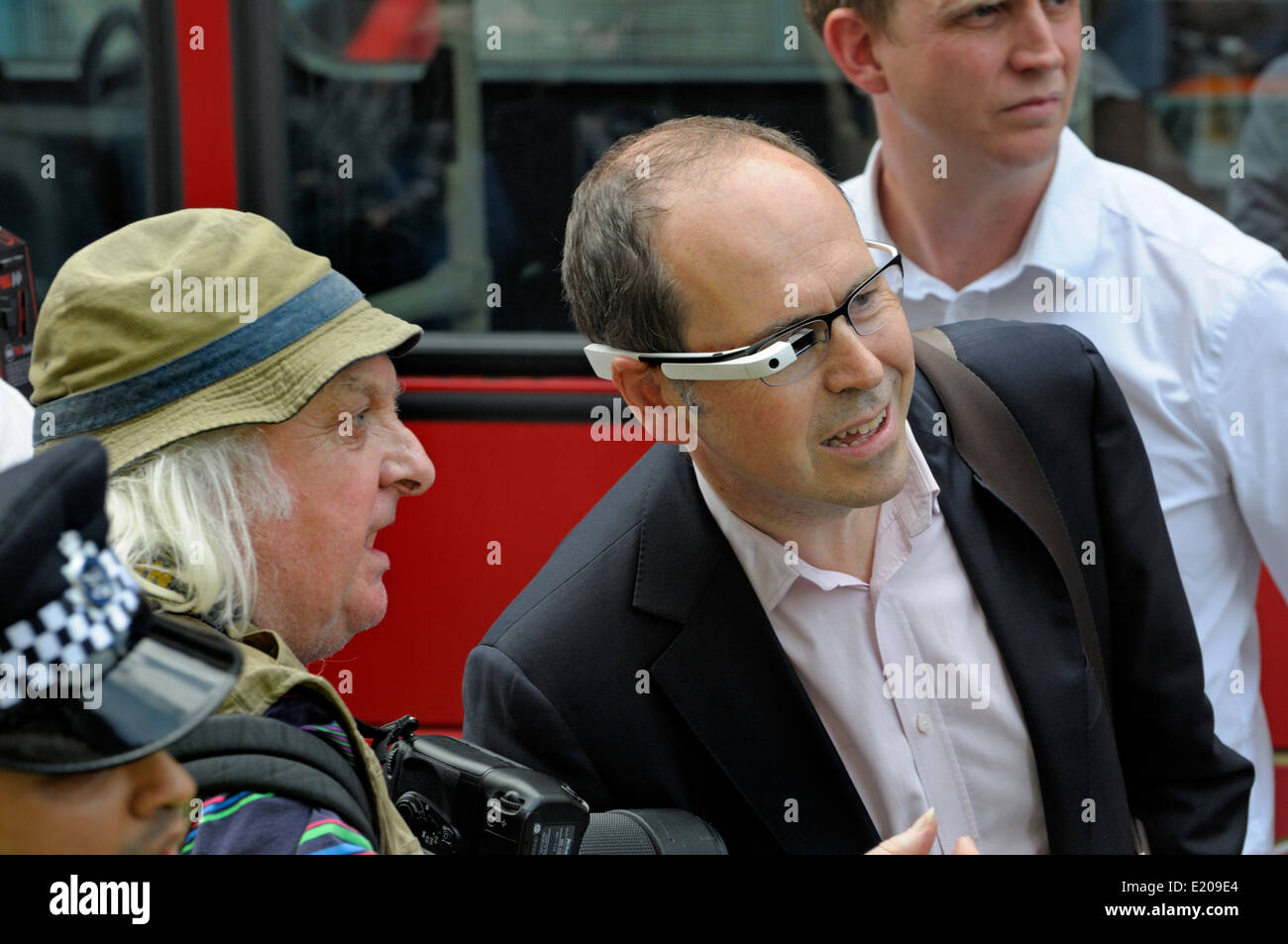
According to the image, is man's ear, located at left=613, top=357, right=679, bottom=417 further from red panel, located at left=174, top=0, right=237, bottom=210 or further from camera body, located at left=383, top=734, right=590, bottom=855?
red panel, located at left=174, top=0, right=237, bottom=210

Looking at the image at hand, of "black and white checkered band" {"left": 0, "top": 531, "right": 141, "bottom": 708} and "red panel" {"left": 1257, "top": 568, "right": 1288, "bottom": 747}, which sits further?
"red panel" {"left": 1257, "top": 568, "right": 1288, "bottom": 747}

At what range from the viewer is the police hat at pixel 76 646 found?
1081 millimetres

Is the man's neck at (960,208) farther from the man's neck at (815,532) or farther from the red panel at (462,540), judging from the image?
the man's neck at (815,532)

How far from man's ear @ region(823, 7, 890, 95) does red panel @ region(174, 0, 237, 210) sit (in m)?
Answer: 1.35

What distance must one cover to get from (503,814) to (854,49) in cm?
192

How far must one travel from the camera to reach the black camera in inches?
61.0

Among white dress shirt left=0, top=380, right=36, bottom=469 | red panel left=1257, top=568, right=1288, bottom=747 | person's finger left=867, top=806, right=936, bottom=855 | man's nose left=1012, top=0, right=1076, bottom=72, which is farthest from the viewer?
red panel left=1257, top=568, right=1288, bottom=747

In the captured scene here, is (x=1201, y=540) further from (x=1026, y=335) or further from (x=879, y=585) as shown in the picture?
(x=879, y=585)

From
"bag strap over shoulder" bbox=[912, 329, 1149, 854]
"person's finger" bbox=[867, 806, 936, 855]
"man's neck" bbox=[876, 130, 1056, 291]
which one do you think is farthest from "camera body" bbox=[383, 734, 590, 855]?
"man's neck" bbox=[876, 130, 1056, 291]

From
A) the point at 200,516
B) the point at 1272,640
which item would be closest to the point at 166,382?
the point at 200,516

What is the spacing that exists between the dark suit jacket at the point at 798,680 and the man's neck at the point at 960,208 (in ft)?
2.43

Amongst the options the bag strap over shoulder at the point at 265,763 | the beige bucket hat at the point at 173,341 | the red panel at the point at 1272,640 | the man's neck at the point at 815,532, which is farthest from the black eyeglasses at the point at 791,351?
the red panel at the point at 1272,640

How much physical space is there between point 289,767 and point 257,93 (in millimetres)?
2256

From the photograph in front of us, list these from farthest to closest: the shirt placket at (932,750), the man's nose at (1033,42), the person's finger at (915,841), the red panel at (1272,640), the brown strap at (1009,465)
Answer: the red panel at (1272,640) < the man's nose at (1033,42) < the brown strap at (1009,465) < the shirt placket at (932,750) < the person's finger at (915,841)
